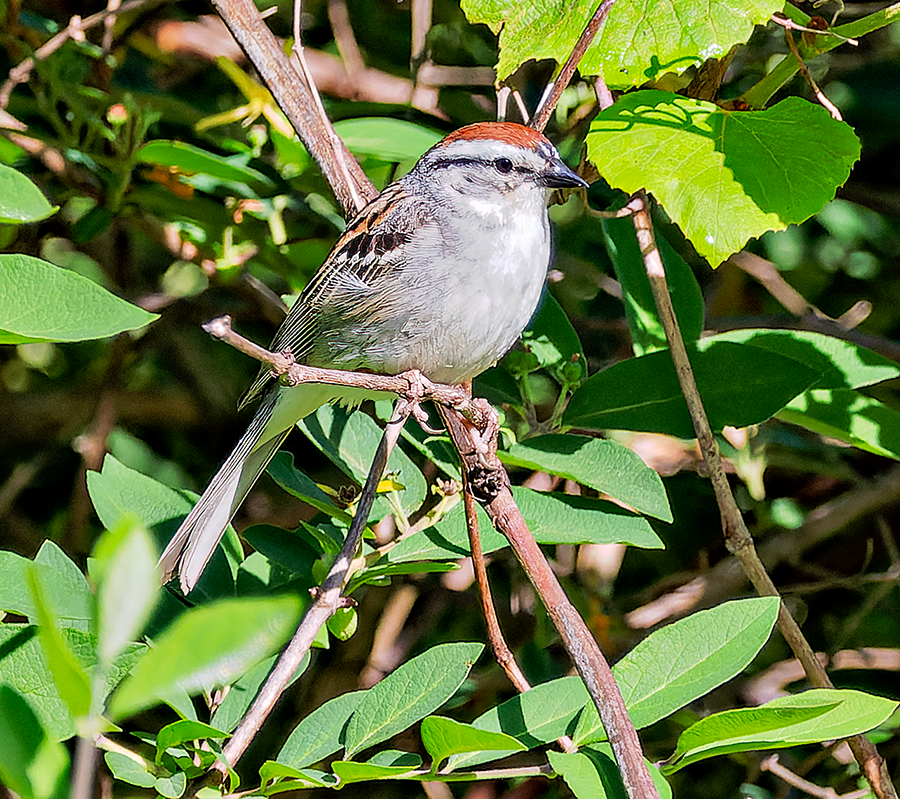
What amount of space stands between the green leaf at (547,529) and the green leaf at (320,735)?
248 mm

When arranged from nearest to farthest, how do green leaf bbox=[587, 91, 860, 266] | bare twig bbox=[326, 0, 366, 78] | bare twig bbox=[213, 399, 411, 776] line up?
bare twig bbox=[213, 399, 411, 776] < green leaf bbox=[587, 91, 860, 266] < bare twig bbox=[326, 0, 366, 78]

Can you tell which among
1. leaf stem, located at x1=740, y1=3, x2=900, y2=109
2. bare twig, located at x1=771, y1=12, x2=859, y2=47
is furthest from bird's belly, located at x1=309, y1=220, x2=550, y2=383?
bare twig, located at x1=771, y1=12, x2=859, y2=47

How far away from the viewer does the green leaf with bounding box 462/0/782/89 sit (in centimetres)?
150

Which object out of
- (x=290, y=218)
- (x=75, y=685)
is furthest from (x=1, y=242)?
(x=75, y=685)

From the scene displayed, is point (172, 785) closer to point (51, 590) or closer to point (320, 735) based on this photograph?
point (320, 735)

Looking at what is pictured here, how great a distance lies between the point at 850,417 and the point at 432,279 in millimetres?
768

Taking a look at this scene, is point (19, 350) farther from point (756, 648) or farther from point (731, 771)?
point (756, 648)

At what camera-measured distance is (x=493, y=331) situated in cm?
181

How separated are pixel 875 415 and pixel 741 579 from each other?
639 mm

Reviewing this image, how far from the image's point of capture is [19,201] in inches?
58.6

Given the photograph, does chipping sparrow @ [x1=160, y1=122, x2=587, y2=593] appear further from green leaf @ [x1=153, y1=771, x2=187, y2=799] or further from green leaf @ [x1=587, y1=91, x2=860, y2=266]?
green leaf @ [x1=153, y1=771, x2=187, y2=799]

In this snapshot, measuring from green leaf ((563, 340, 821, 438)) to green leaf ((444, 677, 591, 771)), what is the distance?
531 mm

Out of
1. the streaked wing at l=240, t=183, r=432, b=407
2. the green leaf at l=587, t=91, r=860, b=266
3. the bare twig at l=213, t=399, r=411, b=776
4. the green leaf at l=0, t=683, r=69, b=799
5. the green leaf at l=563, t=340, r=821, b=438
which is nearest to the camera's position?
the green leaf at l=0, t=683, r=69, b=799

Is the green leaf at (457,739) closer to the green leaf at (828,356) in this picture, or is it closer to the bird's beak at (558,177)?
the green leaf at (828,356)
